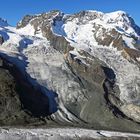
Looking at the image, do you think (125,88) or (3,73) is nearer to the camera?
(3,73)

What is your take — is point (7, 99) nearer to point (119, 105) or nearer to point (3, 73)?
point (3, 73)

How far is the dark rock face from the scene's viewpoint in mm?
144750

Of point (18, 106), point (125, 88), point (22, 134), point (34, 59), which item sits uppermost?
point (34, 59)

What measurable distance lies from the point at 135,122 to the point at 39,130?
40.2 meters

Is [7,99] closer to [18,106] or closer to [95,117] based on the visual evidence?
[18,106]

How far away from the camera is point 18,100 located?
155 meters

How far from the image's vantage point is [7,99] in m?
154

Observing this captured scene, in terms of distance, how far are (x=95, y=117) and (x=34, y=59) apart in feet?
161

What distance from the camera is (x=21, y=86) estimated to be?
16788cm

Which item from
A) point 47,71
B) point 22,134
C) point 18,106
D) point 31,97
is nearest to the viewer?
point 22,134

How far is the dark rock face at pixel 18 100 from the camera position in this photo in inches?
5699

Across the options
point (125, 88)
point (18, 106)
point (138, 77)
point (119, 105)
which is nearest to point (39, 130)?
point (18, 106)

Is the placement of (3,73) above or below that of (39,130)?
above

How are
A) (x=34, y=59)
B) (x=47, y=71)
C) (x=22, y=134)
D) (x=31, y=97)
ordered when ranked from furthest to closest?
(x=34, y=59), (x=47, y=71), (x=31, y=97), (x=22, y=134)
